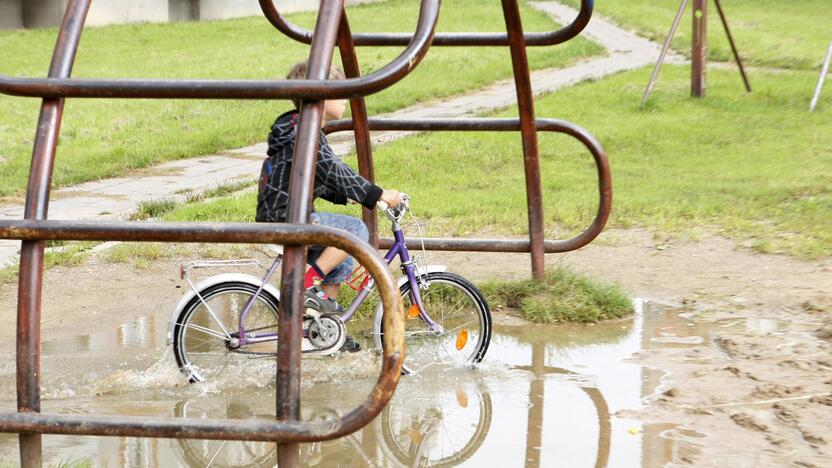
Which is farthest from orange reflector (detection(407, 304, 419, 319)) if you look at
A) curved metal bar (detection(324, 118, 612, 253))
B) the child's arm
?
curved metal bar (detection(324, 118, 612, 253))

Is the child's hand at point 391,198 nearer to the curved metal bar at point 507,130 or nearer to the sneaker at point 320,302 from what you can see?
the sneaker at point 320,302

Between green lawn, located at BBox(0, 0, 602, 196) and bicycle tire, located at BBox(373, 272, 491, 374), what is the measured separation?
15.7 feet

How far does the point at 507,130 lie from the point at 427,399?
1584 millimetres

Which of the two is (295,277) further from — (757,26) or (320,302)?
A: (757,26)

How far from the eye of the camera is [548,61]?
18.5 meters

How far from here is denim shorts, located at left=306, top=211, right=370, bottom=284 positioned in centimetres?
464

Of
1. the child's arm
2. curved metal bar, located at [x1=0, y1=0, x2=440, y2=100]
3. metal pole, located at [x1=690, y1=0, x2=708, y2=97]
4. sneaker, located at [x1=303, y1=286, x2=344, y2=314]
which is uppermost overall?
metal pole, located at [x1=690, y1=0, x2=708, y2=97]

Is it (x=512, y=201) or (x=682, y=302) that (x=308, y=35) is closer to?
(x=682, y=302)

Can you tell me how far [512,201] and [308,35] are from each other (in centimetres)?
330

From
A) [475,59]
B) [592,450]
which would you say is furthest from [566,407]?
[475,59]

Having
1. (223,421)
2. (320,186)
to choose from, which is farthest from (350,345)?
(223,421)

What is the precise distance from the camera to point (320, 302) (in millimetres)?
4672

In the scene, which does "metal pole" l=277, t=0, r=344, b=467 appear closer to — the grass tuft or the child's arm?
the child's arm

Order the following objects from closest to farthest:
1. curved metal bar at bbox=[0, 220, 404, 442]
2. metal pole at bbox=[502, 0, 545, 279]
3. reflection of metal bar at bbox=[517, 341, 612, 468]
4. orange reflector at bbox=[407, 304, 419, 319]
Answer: curved metal bar at bbox=[0, 220, 404, 442] → reflection of metal bar at bbox=[517, 341, 612, 468] → orange reflector at bbox=[407, 304, 419, 319] → metal pole at bbox=[502, 0, 545, 279]
